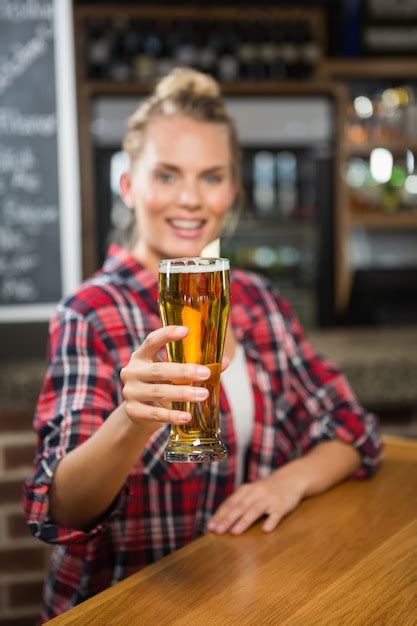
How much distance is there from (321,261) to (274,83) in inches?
37.5

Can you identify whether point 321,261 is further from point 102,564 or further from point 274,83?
point 102,564

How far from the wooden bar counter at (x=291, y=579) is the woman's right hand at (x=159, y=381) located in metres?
0.24

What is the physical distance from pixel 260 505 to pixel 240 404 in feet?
1.06

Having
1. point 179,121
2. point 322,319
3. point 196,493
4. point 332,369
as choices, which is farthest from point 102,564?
point 322,319

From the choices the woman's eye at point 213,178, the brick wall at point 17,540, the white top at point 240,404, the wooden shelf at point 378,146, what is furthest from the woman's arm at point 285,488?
the wooden shelf at point 378,146

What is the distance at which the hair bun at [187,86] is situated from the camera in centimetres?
161

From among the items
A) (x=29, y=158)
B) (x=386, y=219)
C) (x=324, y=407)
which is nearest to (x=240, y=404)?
(x=324, y=407)

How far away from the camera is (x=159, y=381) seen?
0.89 metres

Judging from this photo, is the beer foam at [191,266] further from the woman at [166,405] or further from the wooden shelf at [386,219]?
the wooden shelf at [386,219]

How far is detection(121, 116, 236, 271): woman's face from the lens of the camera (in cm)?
151

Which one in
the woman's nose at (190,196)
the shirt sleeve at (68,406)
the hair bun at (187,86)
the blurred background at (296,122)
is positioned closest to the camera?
the shirt sleeve at (68,406)

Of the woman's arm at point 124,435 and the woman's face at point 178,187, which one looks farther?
the woman's face at point 178,187

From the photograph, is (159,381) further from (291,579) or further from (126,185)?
(126,185)

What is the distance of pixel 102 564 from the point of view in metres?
1.44
